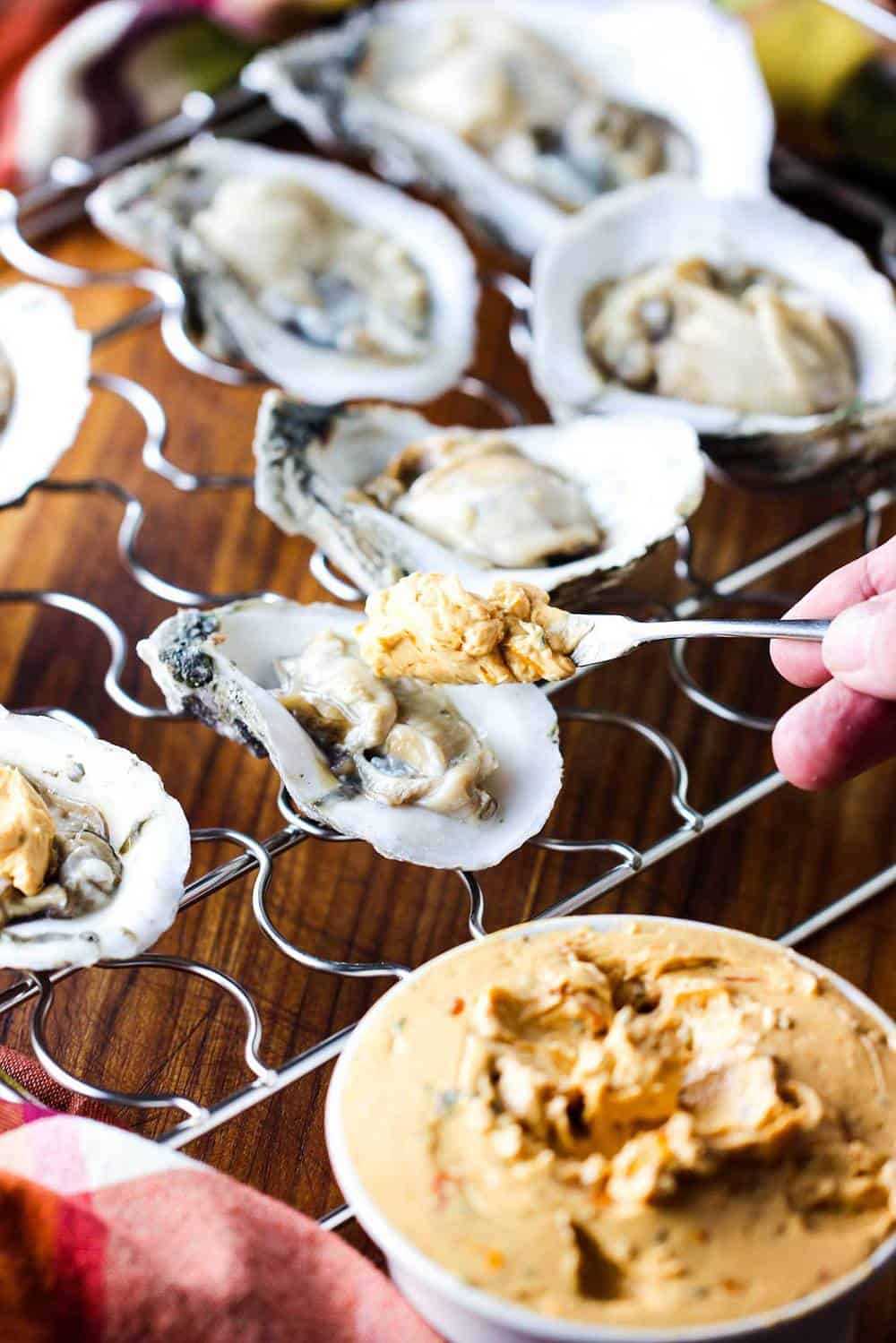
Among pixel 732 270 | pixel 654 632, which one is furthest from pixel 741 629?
pixel 732 270

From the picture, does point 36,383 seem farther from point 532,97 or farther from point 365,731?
point 532,97

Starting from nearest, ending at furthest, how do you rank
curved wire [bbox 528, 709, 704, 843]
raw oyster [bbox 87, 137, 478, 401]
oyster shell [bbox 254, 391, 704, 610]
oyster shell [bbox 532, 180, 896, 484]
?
curved wire [bbox 528, 709, 704, 843] → oyster shell [bbox 254, 391, 704, 610] → oyster shell [bbox 532, 180, 896, 484] → raw oyster [bbox 87, 137, 478, 401]

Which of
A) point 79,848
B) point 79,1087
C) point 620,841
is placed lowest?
point 620,841

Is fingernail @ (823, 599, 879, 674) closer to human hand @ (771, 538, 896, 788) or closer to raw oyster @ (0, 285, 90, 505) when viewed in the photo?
human hand @ (771, 538, 896, 788)

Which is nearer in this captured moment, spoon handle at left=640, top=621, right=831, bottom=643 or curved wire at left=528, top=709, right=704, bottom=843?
spoon handle at left=640, top=621, right=831, bottom=643

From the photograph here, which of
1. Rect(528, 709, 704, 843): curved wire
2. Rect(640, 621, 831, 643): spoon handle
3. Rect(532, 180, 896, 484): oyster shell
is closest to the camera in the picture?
Rect(640, 621, 831, 643): spoon handle

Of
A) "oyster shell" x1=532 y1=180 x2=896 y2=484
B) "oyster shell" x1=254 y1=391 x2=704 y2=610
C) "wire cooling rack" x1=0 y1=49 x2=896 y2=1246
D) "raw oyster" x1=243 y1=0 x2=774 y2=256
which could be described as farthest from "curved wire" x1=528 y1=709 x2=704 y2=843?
"raw oyster" x1=243 y1=0 x2=774 y2=256

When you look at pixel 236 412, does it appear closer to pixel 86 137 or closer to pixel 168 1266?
pixel 86 137
